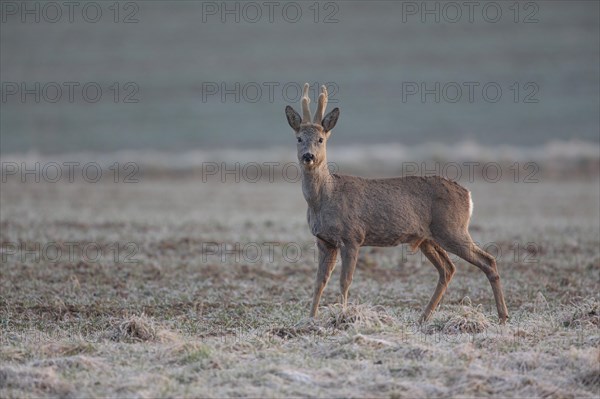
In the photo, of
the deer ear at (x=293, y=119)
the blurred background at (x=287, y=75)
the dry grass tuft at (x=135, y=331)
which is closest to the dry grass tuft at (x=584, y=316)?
the deer ear at (x=293, y=119)

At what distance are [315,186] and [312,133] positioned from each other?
2.13 feet

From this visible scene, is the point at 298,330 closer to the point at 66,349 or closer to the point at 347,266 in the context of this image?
the point at 347,266

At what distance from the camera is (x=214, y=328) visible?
37.0 ft

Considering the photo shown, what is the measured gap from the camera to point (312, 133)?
1156cm

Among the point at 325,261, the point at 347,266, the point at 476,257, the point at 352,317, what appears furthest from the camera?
the point at 476,257

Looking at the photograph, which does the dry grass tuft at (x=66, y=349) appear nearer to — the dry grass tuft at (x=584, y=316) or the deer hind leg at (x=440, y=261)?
the deer hind leg at (x=440, y=261)

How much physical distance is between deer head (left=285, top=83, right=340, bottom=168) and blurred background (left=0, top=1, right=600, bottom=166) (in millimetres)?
39994

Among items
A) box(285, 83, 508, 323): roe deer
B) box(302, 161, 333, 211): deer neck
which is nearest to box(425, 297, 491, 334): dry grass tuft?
box(285, 83, 508, 323): roe deer

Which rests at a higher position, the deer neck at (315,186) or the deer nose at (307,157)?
the deer nose at (307,157)

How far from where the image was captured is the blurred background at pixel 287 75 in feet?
198

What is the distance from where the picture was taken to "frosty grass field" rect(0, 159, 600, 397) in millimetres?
8086

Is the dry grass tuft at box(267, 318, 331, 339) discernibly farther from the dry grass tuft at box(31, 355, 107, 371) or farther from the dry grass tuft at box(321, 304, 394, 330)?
the dry grass tuft at box(31, 355, 107, 371)

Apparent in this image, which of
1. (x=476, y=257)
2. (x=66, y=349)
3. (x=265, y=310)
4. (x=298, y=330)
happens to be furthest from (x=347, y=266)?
(x=66, y=349)

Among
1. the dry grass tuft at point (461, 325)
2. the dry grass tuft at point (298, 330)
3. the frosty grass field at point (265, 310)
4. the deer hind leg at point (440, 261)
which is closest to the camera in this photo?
the frosty grass field at point (265, 310)
